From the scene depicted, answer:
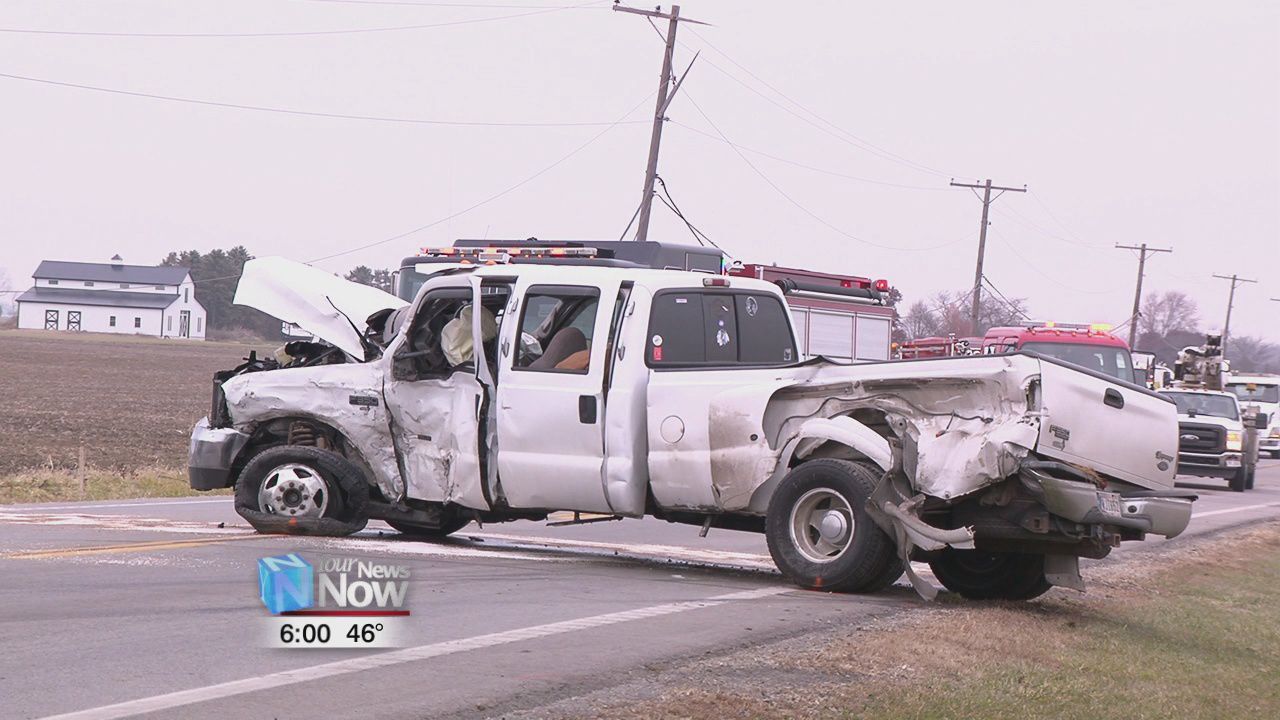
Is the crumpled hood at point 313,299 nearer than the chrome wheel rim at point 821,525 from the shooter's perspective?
No

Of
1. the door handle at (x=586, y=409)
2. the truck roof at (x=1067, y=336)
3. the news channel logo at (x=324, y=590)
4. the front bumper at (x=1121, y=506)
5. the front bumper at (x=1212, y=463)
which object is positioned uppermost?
the truck roof at (x=1067, y=336)

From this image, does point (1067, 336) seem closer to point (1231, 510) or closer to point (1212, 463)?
point (1231, 510)

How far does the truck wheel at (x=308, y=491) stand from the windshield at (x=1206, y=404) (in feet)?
76.7

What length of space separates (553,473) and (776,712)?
15.8 ft

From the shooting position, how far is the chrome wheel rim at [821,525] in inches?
400

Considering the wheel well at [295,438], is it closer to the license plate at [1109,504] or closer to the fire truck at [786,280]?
the license plate at [1109,504]

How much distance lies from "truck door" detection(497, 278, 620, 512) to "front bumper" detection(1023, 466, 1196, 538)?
127 inches

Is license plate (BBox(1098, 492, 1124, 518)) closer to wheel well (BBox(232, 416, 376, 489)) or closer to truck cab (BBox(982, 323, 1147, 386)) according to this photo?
wheel well (BBox(232, 416, 376, 489))

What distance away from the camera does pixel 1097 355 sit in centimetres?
2617

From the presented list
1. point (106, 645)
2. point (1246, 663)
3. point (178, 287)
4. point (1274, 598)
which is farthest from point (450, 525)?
point (178, 287)

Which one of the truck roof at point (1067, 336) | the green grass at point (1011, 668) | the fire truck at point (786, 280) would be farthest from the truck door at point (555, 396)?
the truck roof at point (1067, 336)

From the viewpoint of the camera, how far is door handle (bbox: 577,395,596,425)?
36.4 feet

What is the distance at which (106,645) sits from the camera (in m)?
7.55

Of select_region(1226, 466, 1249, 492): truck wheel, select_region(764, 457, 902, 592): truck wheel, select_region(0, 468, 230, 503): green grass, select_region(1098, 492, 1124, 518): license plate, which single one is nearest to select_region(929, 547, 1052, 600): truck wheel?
select_region(764, 457, 902, 592): truck wheel
